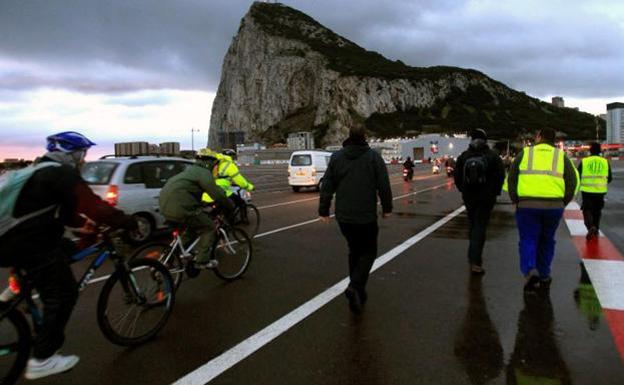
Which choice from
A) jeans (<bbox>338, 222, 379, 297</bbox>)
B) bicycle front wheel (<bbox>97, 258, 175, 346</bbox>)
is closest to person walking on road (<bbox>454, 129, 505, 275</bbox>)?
jeans (<bbox>338, 222, 379, 297</bbox>)

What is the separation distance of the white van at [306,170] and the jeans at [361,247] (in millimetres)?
16324

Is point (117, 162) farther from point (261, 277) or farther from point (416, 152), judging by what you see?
point (416, 152)

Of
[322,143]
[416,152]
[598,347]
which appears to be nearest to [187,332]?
[598,347]

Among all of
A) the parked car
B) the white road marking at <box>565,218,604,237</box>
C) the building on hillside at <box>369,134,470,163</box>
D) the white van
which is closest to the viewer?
the parked car

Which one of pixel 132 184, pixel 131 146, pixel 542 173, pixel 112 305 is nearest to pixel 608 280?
pixel 542 173

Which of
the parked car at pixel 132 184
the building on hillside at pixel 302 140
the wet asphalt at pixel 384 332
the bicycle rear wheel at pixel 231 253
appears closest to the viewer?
the wet asphalt at pixel 384 332

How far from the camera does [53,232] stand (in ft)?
10.5

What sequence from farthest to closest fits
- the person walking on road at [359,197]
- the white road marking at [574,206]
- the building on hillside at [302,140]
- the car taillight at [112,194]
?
the building on hillside at [302,140]
the white road marking at [574,206]
the car taillight at [112,194]
the person walking on road at [359,197]

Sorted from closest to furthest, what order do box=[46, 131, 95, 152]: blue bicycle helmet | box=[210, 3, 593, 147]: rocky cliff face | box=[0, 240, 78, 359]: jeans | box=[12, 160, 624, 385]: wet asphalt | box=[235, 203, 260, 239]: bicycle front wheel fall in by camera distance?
box=[0, 240, 78, 359]: jeans < box=[46, 131, 95, 152]: blue bicycle helmet < box=[12, 160, 624, 385]: wet asphalt < box=[235, 203, 260, 239]: bicycle front wheel < box=[210, 3, 593, 147]: rocky cliff face

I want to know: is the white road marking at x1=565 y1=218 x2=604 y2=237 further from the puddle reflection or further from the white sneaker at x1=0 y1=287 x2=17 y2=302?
the white sneaker at x1=0 y1=287 x2=17 y2=302

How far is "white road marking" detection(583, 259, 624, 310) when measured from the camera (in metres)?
5.01

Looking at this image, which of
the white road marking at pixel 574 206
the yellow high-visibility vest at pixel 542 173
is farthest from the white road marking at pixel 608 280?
the white road marking at pixel 574 206

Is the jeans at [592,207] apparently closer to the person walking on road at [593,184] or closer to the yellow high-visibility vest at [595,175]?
the person walking on road at [593,184]

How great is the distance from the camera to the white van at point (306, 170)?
21203 millimetres
